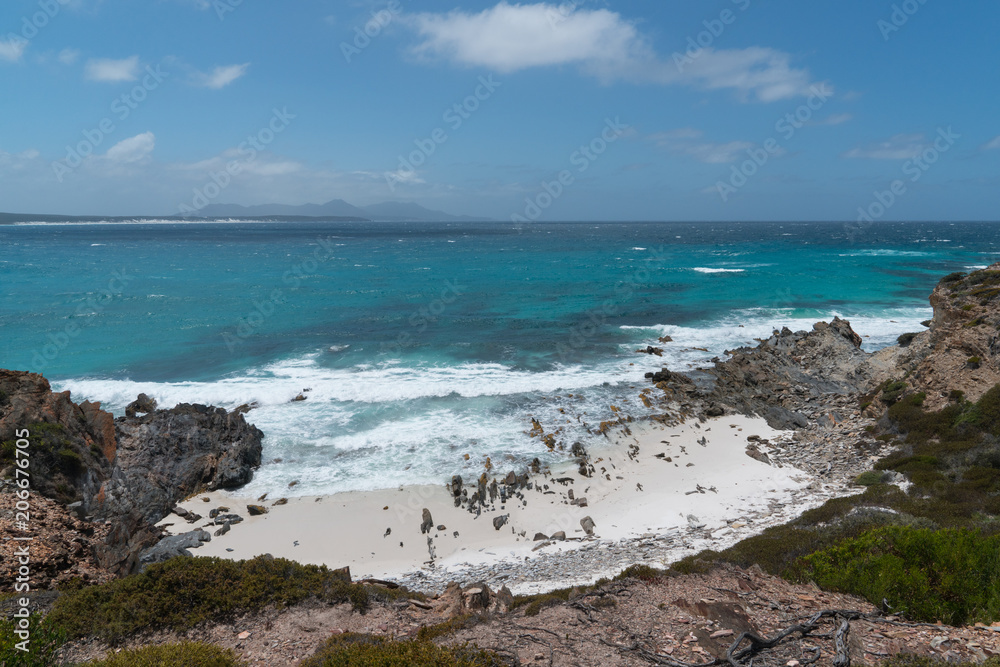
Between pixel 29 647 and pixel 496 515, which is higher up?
pixel 29 647

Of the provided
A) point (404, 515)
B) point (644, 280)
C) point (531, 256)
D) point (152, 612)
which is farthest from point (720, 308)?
point (531, 256)

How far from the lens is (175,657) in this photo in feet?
19.0

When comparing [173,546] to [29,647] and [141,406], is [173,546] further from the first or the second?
[141,406]

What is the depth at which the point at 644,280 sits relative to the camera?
56.8m

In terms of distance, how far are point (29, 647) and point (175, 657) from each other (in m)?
1.37

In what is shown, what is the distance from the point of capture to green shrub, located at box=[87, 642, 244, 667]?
5555 millimetres

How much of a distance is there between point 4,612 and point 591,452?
14802 mm

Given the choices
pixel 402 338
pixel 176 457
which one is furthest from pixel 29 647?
pixel 402 338

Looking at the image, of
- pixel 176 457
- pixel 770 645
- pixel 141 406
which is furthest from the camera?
pixel 141 406

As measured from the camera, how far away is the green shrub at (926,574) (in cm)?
639

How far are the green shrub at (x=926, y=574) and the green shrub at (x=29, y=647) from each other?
32.6ft

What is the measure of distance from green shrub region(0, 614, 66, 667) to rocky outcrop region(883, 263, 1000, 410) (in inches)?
830

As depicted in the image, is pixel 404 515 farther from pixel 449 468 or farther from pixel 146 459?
pixel 146 459

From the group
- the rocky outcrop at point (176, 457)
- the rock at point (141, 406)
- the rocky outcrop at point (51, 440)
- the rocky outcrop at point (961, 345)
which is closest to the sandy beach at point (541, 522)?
the rocky outcrop at point (176, 457)
